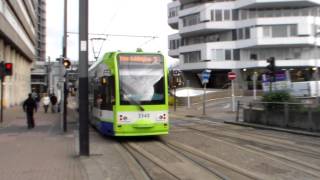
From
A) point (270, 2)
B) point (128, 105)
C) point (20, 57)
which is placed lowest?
point (128, 105)

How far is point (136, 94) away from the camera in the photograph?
704 inches

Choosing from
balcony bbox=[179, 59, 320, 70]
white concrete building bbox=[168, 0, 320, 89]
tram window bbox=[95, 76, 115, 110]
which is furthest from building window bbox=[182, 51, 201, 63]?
tram window bbox=[95, 76, 115, 110]

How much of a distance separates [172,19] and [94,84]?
78676 millimetres

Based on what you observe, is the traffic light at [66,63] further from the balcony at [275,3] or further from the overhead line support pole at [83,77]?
the balcony at [275,3]

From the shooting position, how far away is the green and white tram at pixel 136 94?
57.9ft

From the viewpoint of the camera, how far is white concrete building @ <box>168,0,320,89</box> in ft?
243

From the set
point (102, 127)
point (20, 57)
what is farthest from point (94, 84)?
point (20, 57)

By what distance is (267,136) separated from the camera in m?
19.7

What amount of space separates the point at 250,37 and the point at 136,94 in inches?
2349

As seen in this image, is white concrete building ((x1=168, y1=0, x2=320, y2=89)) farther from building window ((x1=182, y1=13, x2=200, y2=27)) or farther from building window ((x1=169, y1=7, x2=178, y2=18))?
building window ((x1=169, y1=7, x2=178, y2=18))

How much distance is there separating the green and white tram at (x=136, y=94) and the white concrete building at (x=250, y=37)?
57.7 m

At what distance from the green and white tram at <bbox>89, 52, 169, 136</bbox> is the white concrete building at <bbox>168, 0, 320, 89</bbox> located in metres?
57.7

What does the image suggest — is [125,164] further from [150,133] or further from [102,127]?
[102,127]

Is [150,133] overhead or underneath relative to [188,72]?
underneath
